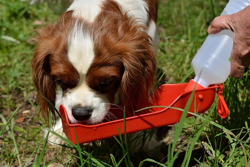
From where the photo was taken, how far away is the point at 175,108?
2.29m

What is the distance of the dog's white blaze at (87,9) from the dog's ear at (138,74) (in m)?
0.34

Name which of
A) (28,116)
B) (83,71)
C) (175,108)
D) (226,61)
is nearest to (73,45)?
(83,71)

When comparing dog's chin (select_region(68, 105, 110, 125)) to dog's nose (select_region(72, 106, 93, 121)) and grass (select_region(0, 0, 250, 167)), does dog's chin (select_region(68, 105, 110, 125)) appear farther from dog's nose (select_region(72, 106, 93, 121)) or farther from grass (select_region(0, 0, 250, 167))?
grass (select_region(0, 0, 250, 167))

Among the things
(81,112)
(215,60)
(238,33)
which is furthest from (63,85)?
(238,33)

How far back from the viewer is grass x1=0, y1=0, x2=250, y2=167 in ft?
8.22

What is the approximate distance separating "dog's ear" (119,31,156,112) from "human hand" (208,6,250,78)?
0.56 m

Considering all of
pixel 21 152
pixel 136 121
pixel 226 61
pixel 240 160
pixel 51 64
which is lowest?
pixel 21 152

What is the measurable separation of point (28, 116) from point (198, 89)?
5.69 feet

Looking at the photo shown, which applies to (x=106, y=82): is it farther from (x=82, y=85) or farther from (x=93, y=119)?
(x=93, y=119)

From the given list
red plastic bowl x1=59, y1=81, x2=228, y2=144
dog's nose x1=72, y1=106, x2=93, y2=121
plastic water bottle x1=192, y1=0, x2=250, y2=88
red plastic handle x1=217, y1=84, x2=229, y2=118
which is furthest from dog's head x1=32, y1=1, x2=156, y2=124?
red plastic handle x1=217, y1=84, x2=229, y2=118

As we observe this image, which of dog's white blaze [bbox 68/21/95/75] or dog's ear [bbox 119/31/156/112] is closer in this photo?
dog's white blaze [bbox 68/21/95/75]

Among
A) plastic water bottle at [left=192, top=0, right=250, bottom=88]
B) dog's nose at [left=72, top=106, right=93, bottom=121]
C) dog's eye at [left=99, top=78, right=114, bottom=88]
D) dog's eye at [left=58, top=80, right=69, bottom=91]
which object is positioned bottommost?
dog's nose at [left=72, top=106, right=93, bottom=121]

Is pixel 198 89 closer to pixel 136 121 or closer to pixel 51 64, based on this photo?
pixel 136 121

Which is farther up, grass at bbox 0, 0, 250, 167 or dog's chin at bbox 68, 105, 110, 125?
dog's chin at bbox 68, 105, 110, 125
